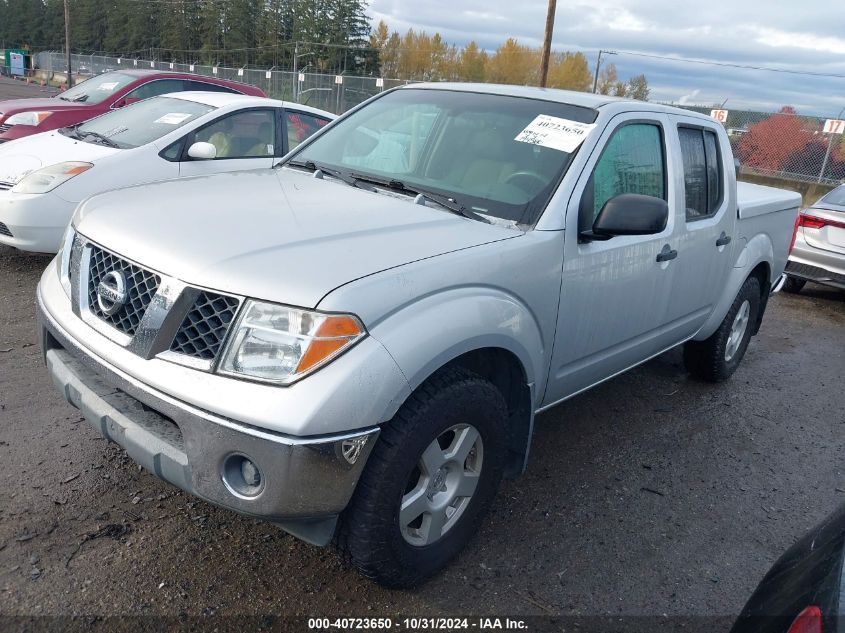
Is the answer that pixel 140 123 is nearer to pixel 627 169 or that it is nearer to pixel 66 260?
pixel 66 260

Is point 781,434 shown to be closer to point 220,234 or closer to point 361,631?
point 361,631

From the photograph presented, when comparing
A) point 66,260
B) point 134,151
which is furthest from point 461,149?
point 134,151

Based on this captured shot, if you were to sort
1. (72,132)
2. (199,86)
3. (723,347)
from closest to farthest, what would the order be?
(723,347)
(72,132)
(199,86)

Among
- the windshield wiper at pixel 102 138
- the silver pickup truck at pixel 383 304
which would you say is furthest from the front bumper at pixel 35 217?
the silver pickup truck at pixel 383 304

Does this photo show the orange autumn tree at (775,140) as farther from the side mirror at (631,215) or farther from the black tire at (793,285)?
the side mirror at (631,215)

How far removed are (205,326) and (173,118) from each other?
15.7 ft

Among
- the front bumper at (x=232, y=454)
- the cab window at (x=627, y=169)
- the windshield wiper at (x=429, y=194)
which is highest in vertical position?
the cab window at (x=627, y=169)

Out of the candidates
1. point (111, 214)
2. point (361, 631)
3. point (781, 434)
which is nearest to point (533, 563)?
point (361, 631)

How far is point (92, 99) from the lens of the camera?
877cm

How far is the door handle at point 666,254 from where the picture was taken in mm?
3569

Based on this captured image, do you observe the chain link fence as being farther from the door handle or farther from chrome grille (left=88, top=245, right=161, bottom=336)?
chrome grille (left=88, top=245, right=161, bottom=336)

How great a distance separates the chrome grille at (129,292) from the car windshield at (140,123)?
13.1 ft

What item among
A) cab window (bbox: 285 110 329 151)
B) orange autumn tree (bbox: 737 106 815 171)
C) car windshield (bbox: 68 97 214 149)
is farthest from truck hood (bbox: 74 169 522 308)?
orange autumn tree (bbox: 737 106 815 171)

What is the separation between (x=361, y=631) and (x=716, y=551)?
5.49 feet
